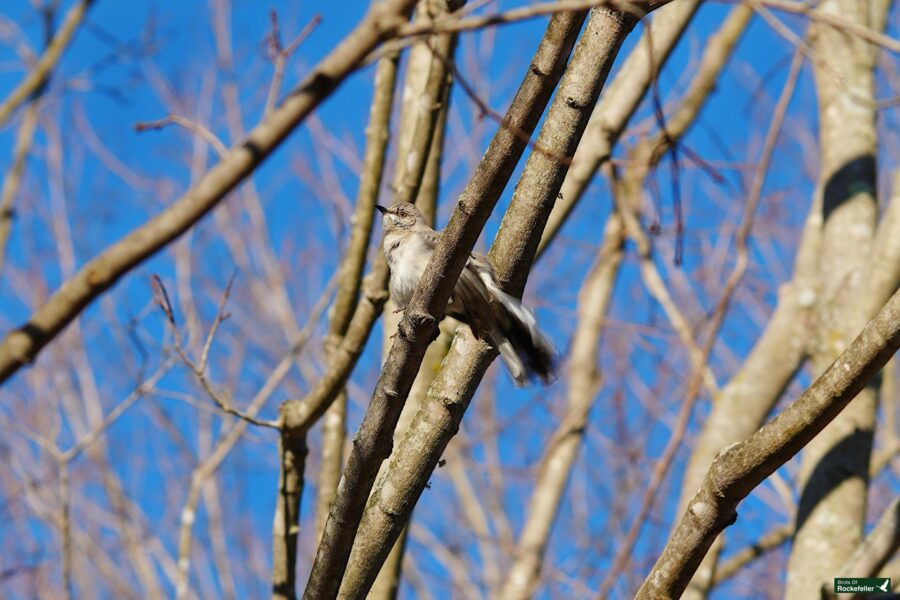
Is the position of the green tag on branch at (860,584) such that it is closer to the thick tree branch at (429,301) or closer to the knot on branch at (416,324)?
the thick tree branch at (429,301)

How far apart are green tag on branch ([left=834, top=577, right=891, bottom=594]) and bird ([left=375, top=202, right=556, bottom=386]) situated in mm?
1374

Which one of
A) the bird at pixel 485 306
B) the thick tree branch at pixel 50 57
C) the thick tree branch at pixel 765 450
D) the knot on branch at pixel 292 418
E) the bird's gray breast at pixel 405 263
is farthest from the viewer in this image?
the thick tree branch at pixel 50 57

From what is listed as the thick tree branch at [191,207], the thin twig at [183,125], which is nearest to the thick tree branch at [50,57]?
the thin twig at [183,125]

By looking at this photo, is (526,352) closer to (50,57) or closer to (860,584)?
(860,584)

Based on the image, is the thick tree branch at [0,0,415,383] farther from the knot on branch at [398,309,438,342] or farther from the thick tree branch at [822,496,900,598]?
the thick tree branch at [822,496,900,598]

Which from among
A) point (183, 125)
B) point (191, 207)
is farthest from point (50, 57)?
point (191, 207)

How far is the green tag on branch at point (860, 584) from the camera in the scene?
353 centimetres

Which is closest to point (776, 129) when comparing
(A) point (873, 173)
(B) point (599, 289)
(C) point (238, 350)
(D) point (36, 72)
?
(A) point (873, 173)

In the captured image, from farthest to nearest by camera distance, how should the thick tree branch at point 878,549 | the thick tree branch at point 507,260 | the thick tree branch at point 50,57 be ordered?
the thick tree branch at point 50,57 → the thick tree branch at point 878,549 → the thick tree branch at point 507,260

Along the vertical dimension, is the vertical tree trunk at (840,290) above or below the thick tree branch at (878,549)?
above

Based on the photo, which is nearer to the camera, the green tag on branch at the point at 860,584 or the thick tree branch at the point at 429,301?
the thick tree branch at the point at 429,301

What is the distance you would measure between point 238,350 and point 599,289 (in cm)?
651

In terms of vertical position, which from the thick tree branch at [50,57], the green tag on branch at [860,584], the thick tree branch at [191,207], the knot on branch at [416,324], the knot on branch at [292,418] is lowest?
the thick tree branch at [191,207]

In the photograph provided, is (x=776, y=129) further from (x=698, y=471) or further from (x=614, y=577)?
(x=614, y=577)
